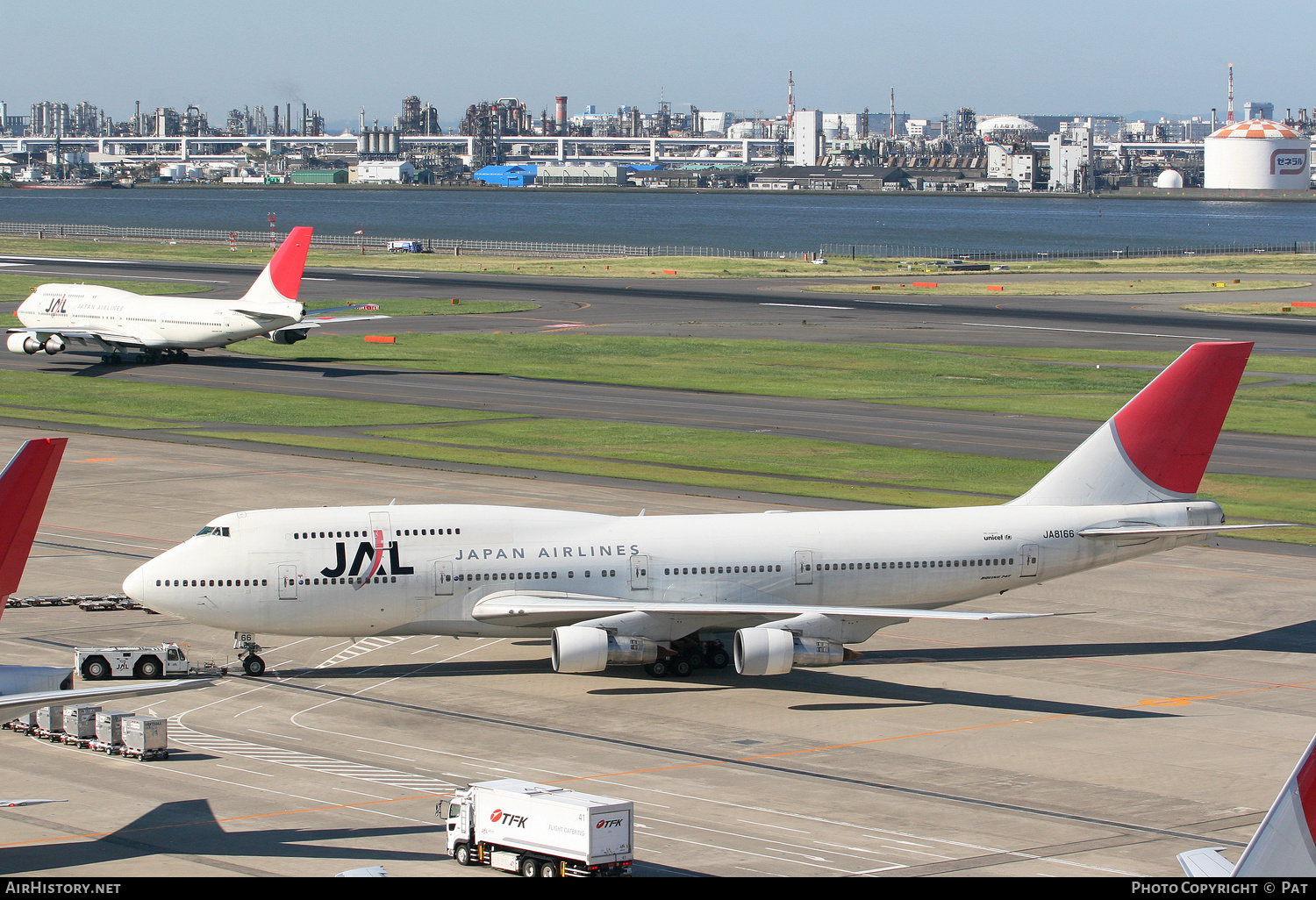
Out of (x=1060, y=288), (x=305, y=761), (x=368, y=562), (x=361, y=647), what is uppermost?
(x=1060, y=288)

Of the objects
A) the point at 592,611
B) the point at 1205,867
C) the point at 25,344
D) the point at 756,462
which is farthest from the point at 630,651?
the point at 25,344

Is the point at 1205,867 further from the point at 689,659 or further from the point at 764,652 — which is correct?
the point at 689,659

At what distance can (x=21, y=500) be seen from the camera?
78.2ft

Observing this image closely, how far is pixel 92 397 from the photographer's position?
9506 cm

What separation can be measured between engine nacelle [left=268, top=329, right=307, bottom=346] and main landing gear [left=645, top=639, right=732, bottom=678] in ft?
229

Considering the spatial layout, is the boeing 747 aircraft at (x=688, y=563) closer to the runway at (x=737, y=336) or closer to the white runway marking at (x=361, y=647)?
the white runway marking at (x=361, y=647)

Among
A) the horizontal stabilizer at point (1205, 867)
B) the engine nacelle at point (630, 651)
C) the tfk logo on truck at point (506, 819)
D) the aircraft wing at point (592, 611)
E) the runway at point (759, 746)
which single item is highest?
the horizontal stabilizer at point (1205, 867)

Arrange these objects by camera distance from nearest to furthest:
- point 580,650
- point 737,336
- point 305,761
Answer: point 305,761 → point 580,650 → point 737,336

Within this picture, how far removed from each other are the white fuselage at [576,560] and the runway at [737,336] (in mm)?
Result: 32733

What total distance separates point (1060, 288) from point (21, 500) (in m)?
160

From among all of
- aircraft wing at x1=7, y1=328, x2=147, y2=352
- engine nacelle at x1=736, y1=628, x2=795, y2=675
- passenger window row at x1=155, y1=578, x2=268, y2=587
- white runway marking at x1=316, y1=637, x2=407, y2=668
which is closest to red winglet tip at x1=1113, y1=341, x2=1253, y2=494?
engine nacelle at x1=736, y1=628, x2=795, y2=675

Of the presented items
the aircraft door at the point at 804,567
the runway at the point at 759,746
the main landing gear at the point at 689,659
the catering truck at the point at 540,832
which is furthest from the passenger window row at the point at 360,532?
the catering truck at the point at 540,832

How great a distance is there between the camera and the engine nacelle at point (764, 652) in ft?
126

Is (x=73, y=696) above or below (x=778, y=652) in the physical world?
above
